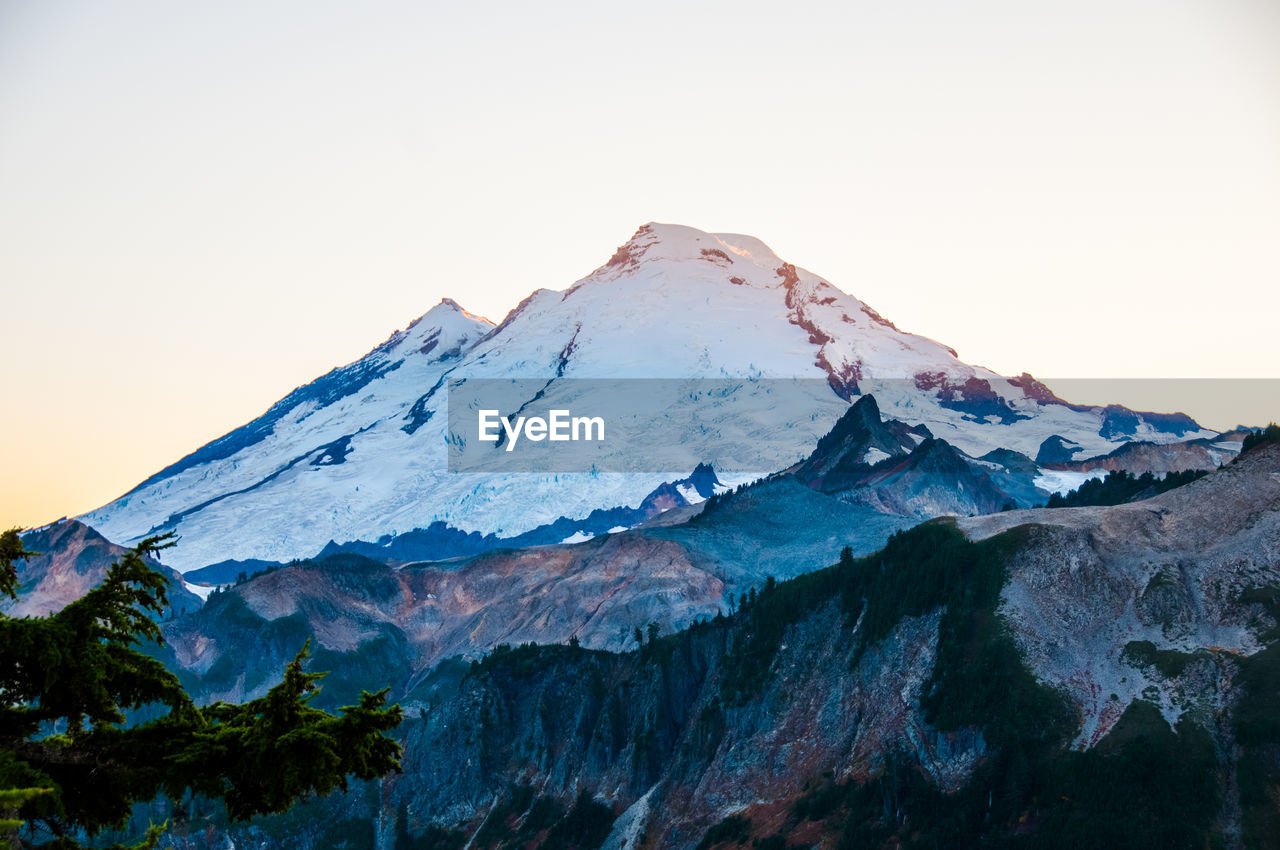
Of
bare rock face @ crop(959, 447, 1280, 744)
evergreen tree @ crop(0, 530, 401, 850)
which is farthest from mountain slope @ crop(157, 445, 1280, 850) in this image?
evergreen tree @ crop(0, 530, 401, 850)

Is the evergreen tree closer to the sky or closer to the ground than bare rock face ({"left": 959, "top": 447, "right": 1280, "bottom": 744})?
closer to the sky

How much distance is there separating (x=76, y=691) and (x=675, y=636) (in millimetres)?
178234

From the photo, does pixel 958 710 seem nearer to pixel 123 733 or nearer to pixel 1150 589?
pixel 1150 589

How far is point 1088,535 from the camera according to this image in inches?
5955

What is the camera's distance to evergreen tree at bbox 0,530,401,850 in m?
22.7

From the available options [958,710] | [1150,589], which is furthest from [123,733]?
[1150,589]

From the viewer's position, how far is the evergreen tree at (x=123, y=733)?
2272 cm

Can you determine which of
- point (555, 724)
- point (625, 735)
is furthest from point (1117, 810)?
point (555, 724)

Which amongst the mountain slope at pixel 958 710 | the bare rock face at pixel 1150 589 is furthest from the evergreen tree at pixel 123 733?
the bare rock face at pixel 1150 589

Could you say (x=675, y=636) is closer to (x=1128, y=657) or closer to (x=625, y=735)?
(x=625, y=735)

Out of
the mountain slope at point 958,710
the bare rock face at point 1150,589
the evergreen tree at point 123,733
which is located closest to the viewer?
the evergreen tree at point 123,733

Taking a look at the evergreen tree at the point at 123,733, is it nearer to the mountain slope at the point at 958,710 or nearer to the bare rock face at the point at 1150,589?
the mountain slope at the point at 958,710

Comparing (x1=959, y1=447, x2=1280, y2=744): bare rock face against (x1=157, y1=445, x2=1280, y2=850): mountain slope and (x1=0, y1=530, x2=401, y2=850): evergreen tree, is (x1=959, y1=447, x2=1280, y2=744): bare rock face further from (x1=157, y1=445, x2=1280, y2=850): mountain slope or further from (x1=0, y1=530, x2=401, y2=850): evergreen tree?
(x1=0, y1=530, x2=401, y2=850): evergreen tree

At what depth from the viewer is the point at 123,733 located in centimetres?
2350
